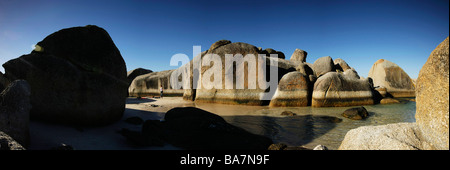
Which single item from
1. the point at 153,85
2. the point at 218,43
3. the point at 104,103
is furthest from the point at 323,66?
the point at 104,103

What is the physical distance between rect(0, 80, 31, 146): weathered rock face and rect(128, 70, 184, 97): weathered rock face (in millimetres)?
15828

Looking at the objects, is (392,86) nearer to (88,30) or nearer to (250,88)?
(250,88)

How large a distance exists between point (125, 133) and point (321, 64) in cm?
1657

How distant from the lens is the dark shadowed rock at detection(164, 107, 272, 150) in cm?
376

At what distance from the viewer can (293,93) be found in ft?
35.0

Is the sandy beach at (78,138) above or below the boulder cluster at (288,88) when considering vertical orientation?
below

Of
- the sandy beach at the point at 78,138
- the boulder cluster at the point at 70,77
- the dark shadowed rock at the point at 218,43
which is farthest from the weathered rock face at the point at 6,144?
the dark shadowed rock at the point at 218,43

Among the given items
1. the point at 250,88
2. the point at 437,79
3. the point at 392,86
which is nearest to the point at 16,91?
the point at 437,79

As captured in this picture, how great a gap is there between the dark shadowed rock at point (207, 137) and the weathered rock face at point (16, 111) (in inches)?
82.1

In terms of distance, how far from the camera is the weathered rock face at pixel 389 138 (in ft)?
6.73

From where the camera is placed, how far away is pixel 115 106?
14.4 feet

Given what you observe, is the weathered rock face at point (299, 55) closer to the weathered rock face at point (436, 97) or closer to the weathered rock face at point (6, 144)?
the weathered rock face at point (436, 97)
